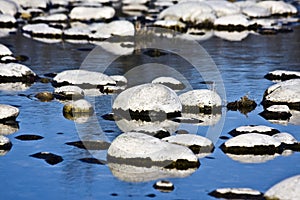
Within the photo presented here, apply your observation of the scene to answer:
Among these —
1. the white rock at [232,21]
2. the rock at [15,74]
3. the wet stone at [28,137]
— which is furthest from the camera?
the white rock at [232,21]

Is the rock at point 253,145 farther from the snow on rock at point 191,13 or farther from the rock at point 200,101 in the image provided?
the snow on rock at point 191,13

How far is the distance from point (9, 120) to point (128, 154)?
5.37 m

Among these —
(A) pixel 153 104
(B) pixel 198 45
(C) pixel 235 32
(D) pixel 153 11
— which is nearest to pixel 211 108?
(A) pixel 153 104

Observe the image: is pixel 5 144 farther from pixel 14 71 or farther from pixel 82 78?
pixel 14 71

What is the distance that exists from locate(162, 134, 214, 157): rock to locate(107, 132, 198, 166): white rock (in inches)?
37.6

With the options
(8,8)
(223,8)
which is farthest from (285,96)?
(8,8)

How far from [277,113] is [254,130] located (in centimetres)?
277

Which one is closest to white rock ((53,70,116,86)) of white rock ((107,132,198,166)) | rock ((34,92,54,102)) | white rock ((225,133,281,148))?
rock ((34,92,54,102))

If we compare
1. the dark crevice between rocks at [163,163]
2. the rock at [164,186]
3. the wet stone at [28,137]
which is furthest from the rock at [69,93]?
the rock at [164,186]

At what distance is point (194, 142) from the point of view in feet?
62.1

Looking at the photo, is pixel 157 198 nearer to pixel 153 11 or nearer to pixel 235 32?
pixel 235 32

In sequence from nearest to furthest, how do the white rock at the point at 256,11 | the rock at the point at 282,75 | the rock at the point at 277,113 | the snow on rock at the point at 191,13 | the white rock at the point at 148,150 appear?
1. the white rock at the point at 148,150
2. the rock at the point at 277,113
3. the rock at the point at 282,75
4. the snow on rock at the point at 191,13
5. the white rock at the point at 256,11

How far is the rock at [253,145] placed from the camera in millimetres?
18719

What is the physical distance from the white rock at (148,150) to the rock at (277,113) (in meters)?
5.74
